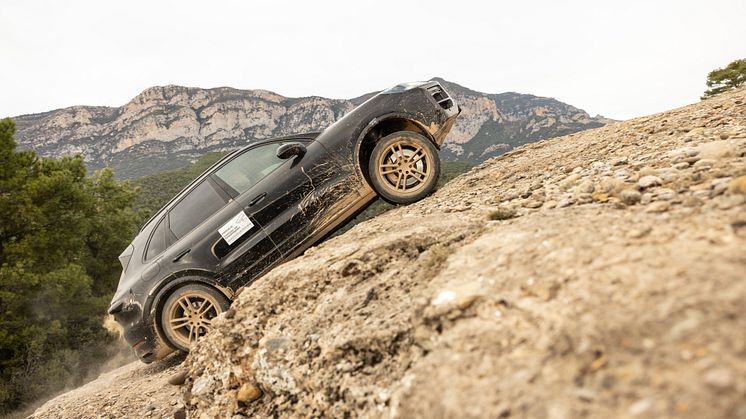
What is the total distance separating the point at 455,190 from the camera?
177 inches

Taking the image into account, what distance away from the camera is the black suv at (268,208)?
406cm

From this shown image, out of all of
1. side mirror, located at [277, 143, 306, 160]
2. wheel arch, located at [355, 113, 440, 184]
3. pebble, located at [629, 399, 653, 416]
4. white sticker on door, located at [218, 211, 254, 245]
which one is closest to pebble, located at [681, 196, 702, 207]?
pebble, located at [629, 399, 653, 416]

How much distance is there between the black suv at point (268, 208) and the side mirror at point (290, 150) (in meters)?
0.01

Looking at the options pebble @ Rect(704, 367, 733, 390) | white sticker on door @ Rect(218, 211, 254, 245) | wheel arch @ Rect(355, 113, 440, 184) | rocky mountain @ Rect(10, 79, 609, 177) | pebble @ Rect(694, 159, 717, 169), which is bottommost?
pebble @ Rect(704, 367, 733, 390)

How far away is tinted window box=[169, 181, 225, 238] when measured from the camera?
4.34 metres

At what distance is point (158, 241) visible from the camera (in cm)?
446

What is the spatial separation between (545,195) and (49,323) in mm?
13597

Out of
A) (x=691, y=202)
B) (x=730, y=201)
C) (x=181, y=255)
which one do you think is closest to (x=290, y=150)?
(x=181, y=255)

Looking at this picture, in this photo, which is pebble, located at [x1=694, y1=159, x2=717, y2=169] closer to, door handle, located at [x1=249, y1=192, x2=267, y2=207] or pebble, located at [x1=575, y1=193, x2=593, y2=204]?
pebble, located at [x1=575, y1=193, x2=593, y2=204]

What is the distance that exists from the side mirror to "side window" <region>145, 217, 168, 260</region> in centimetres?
176

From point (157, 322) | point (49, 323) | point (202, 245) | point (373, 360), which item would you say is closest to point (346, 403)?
point (373, 360)

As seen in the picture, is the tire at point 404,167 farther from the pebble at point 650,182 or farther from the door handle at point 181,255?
the door handle at point 181,255

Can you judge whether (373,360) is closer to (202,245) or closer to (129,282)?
(202,245)

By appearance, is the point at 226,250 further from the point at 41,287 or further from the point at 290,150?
the point at 41,287
